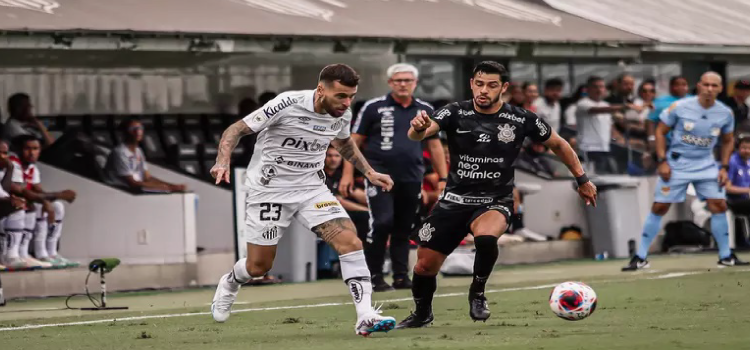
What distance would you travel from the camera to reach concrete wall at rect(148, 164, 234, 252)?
18.7 meters

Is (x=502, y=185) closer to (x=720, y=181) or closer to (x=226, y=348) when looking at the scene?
(x=226, y=348)

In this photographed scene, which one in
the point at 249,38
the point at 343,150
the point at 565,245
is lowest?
the point at 565,245

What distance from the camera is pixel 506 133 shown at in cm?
Result: 1054

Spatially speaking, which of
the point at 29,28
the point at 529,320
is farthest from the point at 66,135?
the point at 529,320

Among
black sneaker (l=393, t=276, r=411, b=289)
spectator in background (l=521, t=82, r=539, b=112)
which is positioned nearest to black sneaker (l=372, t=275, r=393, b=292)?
black sneaker (l=393, t=276, r=411, b=289)

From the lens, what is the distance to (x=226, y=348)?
9.39 metres

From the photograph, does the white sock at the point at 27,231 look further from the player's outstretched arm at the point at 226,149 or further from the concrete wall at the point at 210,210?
the player's outstretched arm at the point at 226,149

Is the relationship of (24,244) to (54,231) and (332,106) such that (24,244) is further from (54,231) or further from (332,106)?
(332,106)

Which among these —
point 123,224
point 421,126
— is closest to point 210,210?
point 123,224

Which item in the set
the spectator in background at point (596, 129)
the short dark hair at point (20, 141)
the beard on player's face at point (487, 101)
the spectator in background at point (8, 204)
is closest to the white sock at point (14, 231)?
the spectator in background at point (8, 204)

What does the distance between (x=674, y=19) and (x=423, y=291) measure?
1350 cm

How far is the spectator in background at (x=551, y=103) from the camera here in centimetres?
2044

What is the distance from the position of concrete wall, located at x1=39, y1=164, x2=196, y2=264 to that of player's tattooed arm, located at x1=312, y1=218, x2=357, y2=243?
6655 mm

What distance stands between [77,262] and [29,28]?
9.99 ft
